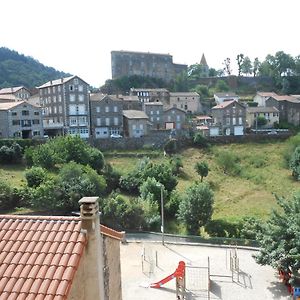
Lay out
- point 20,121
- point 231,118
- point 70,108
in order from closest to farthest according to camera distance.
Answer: point 20,121 < point 70,108 < point 231,118

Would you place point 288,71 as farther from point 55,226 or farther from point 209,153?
point 55,226

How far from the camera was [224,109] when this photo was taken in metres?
67.4

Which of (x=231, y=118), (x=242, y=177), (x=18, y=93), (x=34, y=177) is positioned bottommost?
(x=242, y=177)

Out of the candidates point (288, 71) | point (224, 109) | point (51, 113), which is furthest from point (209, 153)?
point (288, 71)

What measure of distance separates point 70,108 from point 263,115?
3477cm

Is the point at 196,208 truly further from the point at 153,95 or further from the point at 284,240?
the point at 153,95

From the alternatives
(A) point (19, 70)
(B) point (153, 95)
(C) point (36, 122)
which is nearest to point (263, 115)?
(B) point (153, 95)

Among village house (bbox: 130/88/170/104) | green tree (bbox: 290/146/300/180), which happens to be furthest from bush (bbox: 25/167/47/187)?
village house (bbox: 130/88/170/104)

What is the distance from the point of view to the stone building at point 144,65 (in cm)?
9288

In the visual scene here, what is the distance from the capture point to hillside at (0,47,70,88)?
12444 centimetres

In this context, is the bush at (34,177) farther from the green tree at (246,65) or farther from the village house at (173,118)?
the green tree at (246,65)

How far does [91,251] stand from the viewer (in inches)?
305

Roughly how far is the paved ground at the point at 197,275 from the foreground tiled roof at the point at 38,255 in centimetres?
1188

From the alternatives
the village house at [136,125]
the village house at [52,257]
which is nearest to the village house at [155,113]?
the village house at [136,125]
